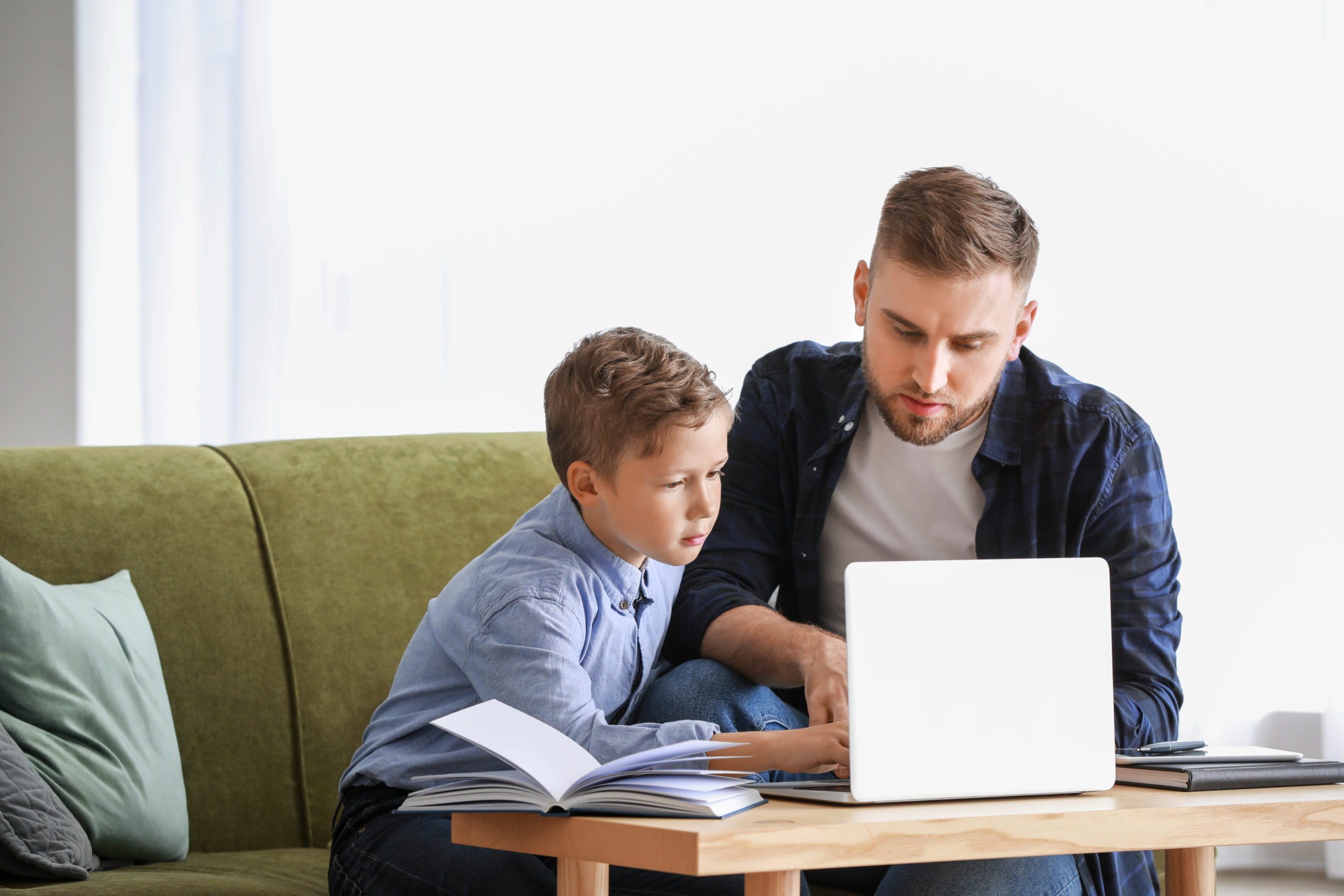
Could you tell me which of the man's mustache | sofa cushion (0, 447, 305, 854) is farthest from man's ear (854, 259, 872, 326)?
sofa cushion (0, 447, 305, 854)

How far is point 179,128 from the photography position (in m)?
2.57

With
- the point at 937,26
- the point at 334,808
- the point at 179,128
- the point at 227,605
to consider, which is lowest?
the point at 334,808

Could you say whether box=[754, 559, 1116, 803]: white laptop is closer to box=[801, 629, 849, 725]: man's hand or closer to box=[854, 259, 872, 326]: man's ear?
box=[801, 629, 849, 725]: man's hand

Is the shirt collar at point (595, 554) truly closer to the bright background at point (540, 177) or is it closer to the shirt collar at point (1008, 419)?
the shirt collar at point (1008, 419)

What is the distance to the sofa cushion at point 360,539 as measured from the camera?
5.36 feet

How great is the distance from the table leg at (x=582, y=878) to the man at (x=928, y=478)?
33 cm

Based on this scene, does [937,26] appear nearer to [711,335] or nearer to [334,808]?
[711,335]

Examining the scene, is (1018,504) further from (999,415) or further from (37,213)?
(37,213)

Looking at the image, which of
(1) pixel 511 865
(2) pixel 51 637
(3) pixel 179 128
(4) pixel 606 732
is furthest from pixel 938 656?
(3) pixel 179 128

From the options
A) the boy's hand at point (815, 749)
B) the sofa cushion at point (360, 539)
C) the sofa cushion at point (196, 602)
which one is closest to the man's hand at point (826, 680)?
the boy's hand at point (815, 749)

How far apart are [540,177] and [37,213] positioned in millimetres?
1180

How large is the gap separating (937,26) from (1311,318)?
101 cm

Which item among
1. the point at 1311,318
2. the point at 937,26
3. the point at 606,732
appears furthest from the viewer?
the point at 937,26

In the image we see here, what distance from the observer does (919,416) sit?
1.42m
